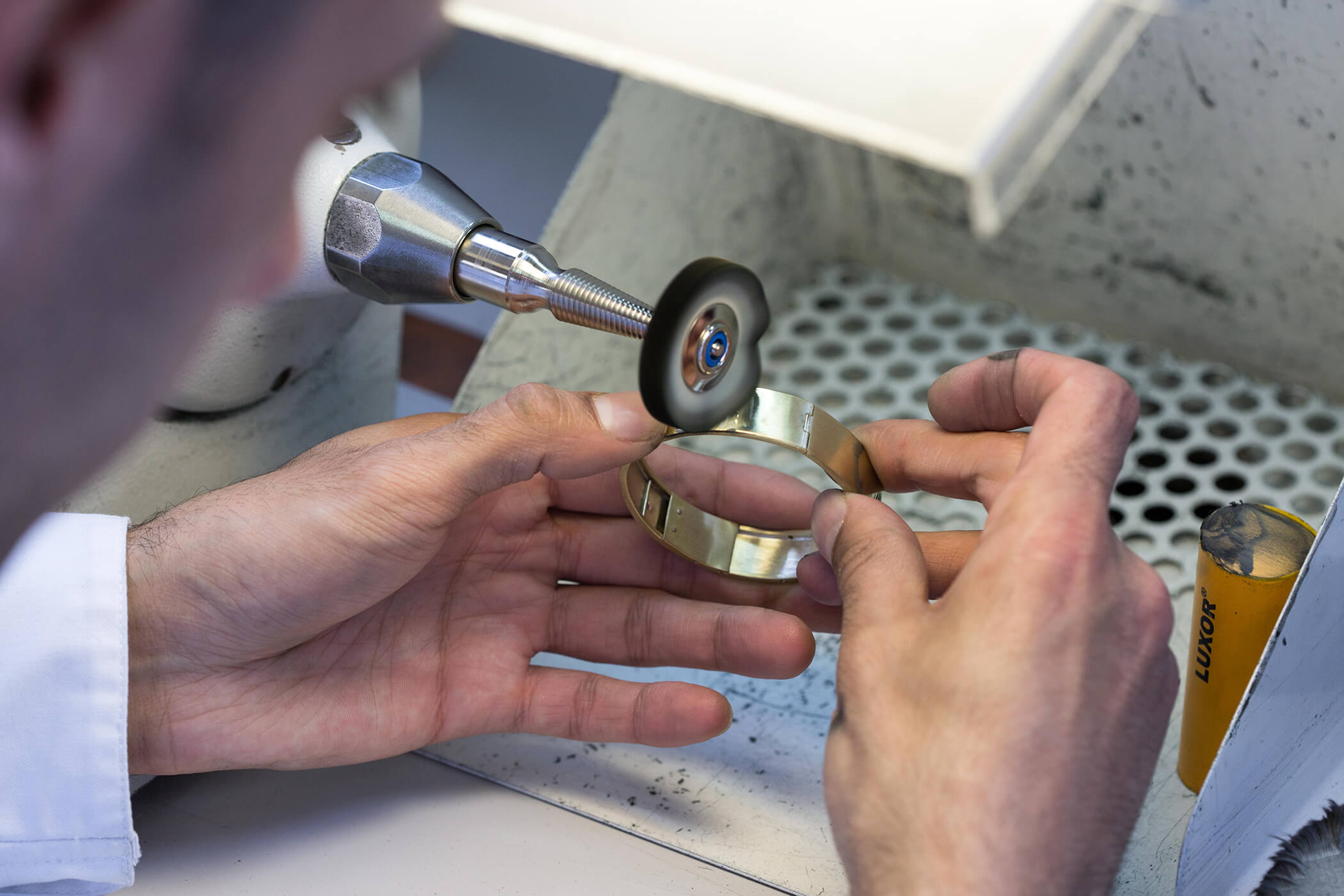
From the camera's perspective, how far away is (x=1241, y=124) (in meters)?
0.84

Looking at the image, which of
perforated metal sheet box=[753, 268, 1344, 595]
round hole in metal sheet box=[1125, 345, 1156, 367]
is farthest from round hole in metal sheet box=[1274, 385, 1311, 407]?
round hole in metal sheet box=[1125, 345, 1156, 367]

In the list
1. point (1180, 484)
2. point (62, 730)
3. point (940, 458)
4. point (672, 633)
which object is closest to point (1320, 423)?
point (1180, 484)

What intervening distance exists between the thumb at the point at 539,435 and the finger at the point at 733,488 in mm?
142

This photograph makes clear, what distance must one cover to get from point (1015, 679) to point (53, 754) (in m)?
0.49

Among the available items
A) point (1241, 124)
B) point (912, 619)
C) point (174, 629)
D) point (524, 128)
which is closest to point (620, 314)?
point (912, 619)

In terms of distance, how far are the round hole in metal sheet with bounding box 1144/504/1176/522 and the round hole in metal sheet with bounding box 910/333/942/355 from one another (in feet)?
0.80

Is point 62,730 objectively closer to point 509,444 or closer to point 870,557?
point 509,444

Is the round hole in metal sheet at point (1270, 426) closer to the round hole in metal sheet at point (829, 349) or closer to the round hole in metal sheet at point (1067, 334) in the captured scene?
the round hole in metal sheet at point (1067, 334)

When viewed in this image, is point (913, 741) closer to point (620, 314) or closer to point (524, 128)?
point (620, 314)

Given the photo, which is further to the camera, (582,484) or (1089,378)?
(582,484)

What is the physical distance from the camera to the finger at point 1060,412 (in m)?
0.48

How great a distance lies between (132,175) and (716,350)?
342 millimetres

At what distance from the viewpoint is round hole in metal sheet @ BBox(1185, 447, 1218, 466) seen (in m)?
0.89

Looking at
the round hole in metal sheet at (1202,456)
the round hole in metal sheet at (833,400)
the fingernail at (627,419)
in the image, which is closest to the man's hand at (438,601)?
the fingernail at (627,419)
